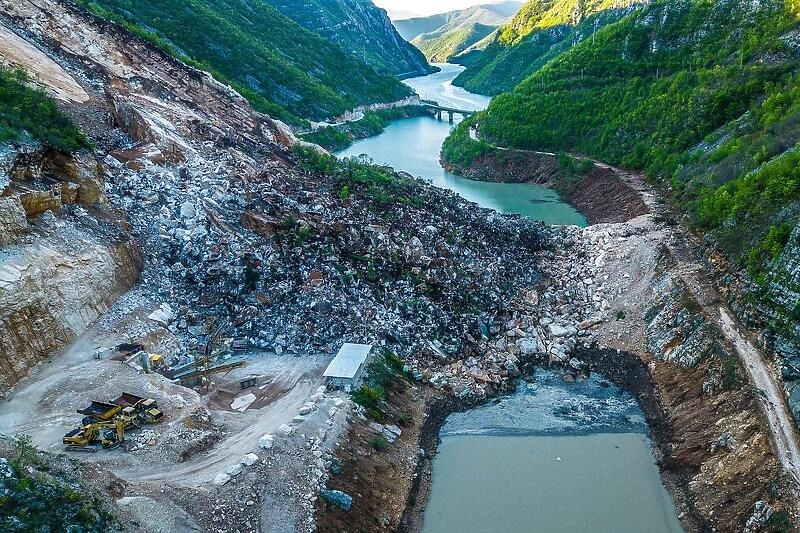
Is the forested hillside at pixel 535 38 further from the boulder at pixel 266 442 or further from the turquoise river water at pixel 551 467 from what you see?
the boulder at pixel 266 442

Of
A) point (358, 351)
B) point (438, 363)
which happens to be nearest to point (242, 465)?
point (358, 351)

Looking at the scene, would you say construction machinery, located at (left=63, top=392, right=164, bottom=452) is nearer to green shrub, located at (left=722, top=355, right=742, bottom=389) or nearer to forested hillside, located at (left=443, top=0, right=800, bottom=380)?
green shrub, located at (left=722, top=355, right=742, bottom=389)

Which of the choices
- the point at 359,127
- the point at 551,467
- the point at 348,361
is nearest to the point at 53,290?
the point at 348,361

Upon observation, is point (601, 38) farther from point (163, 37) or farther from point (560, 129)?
point (163, 37)

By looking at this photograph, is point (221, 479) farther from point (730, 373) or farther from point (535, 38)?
point (535, 38)

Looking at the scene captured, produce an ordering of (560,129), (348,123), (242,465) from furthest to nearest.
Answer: (348,123), (560,129), (242,465)

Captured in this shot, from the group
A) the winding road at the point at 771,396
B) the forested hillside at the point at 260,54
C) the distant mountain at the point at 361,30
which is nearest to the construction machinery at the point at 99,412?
the winding road at the point at 771,396
